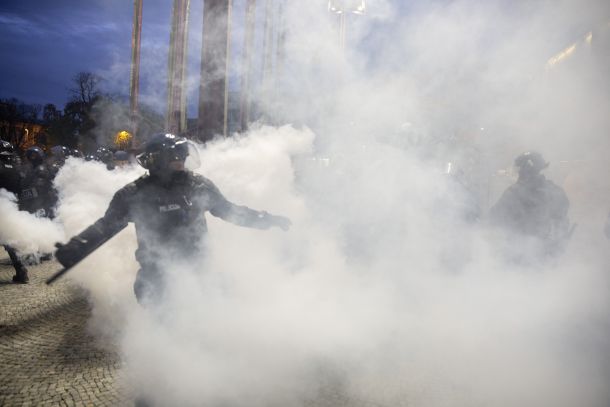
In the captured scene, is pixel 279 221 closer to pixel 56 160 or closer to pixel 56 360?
pixel 56 360

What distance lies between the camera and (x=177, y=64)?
11.7 m

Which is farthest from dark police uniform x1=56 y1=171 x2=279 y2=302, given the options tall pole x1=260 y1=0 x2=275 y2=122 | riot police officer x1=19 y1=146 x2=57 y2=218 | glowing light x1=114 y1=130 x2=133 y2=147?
glowing light x1=114 y1=130 x2=133 y2=147

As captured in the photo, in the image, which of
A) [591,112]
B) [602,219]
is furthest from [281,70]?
[602,219]

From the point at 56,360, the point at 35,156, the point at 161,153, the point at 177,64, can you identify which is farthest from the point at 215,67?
the point at 56,360

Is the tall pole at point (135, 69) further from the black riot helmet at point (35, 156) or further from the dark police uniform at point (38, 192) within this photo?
the dark police uniform at point (38, 192)

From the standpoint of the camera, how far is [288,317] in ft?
13.3

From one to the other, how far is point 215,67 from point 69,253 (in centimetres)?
1100

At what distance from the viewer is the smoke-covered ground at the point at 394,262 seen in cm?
315

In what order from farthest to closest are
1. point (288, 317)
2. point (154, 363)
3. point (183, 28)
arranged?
point (183, 28), point (288, 317), point (154, 363)

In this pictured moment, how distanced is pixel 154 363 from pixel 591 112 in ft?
29.8

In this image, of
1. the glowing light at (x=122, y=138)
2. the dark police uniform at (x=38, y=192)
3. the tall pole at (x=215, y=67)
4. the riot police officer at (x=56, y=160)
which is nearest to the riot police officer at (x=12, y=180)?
the dark police uniform at (x=38, y=192)

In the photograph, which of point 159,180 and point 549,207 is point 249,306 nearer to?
point 159,180

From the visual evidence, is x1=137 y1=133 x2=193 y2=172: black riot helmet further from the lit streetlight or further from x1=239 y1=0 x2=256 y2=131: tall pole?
x1=239 y1=0 x2=256 y2=131: tall pole

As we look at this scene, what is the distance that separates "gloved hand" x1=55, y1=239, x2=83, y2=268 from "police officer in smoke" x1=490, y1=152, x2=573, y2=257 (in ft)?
16.5
